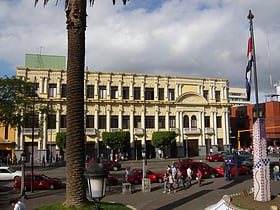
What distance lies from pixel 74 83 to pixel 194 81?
47855mm

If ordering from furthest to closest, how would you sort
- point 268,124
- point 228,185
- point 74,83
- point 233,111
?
point 233,111
point 268,124
point 228,185
point 74,83

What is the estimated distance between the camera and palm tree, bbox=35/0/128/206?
13680mm

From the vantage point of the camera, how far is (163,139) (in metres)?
53.2

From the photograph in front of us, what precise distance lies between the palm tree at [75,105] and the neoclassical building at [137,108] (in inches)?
1442

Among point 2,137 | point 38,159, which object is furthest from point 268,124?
point 2,137

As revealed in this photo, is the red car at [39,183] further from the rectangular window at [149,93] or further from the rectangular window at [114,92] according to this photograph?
the rectangular window at [149,93]

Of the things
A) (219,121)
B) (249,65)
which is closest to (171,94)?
(219,121)

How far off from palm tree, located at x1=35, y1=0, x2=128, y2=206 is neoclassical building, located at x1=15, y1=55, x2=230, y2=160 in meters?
36.6

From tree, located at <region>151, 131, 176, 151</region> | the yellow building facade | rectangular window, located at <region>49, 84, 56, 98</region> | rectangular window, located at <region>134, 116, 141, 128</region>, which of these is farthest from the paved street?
rectangular window, located at <region>134, 116, 141, 128</region>

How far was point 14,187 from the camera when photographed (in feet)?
86.4

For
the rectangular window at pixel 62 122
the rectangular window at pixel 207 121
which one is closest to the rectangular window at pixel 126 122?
the rectangular window at pixel 62 122

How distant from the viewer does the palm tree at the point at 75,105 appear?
44.9 ft

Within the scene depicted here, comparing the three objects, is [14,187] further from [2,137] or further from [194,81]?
[194,81]

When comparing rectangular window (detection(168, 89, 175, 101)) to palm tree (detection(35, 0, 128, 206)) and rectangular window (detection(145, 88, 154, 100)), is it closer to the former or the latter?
rectangular window (detection(145, 88, 154, 100))
